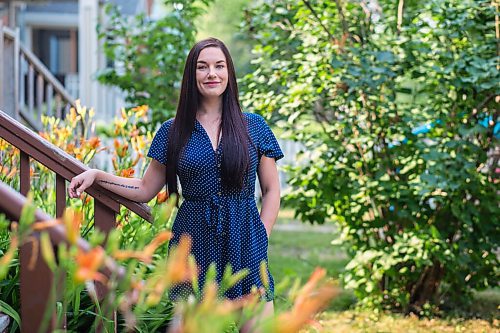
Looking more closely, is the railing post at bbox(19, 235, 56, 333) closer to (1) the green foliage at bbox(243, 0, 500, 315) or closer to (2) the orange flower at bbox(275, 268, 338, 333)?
(2) the orange flower at bbox(275, 268, 338, 333)

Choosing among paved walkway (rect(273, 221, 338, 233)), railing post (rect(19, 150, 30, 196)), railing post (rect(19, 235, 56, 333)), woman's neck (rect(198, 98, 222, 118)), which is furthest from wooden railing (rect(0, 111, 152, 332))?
paved walkway (rect(273, 221, 338, 233))

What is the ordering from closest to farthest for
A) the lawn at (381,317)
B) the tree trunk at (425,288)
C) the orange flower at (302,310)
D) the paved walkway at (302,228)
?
the orange flower at (302,310), the lawn at (381,317), the tree trunk at (425,288), the paved walkway at (302,228)

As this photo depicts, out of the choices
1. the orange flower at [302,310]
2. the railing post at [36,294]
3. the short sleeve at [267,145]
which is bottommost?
the railing post at [36,294]

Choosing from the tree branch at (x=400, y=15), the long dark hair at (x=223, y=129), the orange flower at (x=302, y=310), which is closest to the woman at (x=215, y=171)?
the long dark hair at (x=223, y=129)

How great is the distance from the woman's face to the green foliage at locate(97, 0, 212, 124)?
12.1 feet

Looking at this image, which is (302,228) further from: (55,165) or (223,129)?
(55,165)

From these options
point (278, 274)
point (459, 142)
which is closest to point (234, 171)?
point (459, 142)

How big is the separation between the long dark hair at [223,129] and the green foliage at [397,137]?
6.68 ft

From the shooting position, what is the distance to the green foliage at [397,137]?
16.9 ft

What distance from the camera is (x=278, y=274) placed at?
773 centimetres

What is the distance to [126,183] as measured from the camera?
10.2ft

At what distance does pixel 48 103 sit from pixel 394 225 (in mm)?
5564

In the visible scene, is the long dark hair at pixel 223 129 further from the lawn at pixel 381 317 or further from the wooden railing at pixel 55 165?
the lawn at pixel 381 317

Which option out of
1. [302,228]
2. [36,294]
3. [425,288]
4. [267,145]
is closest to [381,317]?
[425,288]
